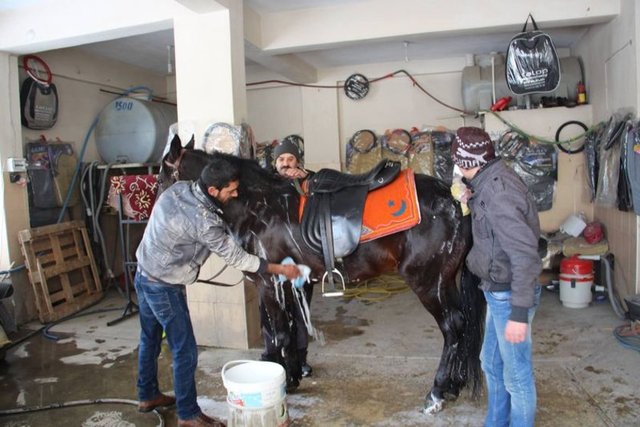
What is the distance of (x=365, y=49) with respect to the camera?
591 centimetres

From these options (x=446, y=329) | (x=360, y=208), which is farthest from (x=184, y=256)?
(x=446, y=329)

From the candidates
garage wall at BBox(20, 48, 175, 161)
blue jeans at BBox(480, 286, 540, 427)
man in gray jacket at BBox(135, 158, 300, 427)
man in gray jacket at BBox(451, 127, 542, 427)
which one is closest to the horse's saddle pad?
man in gray jacket at BBox(135, 158, 300, 427)

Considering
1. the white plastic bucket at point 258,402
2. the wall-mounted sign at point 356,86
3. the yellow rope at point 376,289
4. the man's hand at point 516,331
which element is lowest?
the yellow rope at point 376,289

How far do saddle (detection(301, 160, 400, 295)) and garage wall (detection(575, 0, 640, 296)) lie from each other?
2.56 m

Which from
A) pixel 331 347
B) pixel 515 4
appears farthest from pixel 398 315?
pixel 515 4

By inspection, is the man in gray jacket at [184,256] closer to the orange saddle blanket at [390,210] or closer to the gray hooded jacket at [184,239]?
the gray hooded jacket at [184,239]

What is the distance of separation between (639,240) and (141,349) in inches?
151

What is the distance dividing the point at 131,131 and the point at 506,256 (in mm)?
4833

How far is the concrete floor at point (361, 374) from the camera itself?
2656mm

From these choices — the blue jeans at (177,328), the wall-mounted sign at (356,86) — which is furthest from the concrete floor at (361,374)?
the wall-mounted sign at (356,86)

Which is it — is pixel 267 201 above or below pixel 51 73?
below

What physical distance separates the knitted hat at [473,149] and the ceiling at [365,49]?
120 inches

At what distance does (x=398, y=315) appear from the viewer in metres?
4.52

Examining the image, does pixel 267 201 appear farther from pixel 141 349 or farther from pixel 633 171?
pixel 633 171
